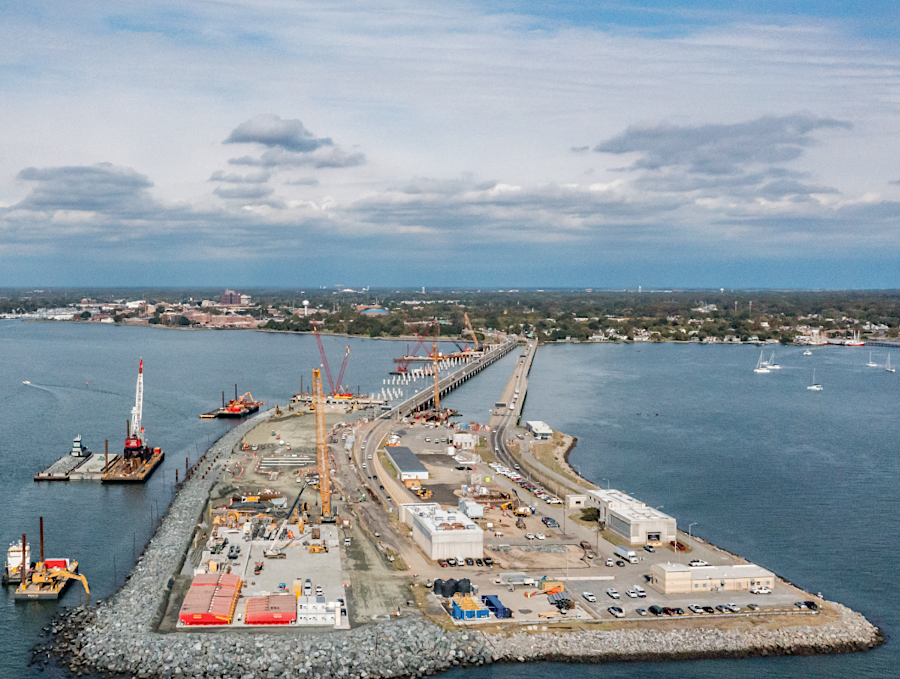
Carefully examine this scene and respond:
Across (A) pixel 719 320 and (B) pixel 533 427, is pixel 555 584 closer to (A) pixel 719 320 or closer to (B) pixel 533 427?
(B) pixel 533 427

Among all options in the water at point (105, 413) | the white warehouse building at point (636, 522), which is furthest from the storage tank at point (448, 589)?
the water at point (105, 413)

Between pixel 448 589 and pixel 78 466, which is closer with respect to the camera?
pixel 448 589

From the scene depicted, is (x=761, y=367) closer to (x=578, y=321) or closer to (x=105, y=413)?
(x=578, y=321)

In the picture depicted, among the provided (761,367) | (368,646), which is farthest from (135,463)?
(761,367)

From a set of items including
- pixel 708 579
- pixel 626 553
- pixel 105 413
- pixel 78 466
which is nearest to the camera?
pixel 708 579

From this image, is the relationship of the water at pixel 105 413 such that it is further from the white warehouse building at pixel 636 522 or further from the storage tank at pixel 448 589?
the white warehouse building at pixel 636 522

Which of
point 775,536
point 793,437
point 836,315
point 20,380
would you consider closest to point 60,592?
point 775,536
